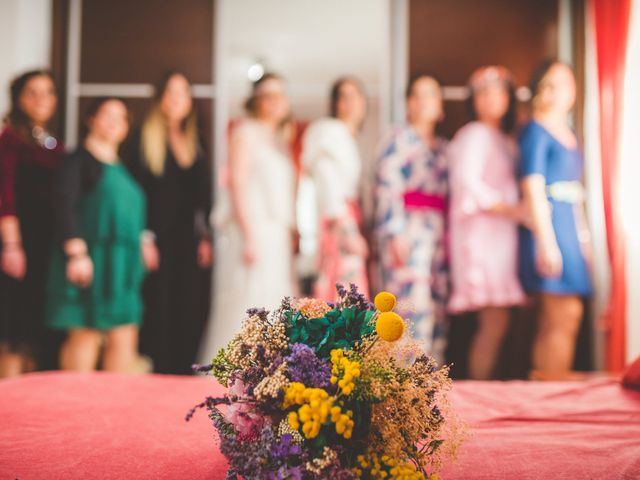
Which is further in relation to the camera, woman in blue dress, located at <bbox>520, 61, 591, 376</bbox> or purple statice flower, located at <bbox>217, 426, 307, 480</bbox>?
woman in blue dress, located at <bbox>520, 61, 591, 376</bbox>

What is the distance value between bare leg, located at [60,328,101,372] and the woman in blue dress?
1950 mm

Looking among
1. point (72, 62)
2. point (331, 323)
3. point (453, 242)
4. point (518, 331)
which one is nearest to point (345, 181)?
point (453, 242)

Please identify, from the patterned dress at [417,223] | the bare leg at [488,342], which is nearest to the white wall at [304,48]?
the patterned dress at [417,223]

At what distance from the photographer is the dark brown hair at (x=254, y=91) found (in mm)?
3109

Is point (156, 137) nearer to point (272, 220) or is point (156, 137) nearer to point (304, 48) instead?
point (272, 220)

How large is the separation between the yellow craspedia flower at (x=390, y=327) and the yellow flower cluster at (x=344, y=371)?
51 millimetres

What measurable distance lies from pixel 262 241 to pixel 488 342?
46.5 inches

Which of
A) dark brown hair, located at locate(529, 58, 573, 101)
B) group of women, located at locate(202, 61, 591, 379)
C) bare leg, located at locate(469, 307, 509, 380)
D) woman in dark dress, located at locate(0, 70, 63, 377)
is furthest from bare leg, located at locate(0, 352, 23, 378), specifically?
dark brown hair, located at locate(529, 58, 573, 101)

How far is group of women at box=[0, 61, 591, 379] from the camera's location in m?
2.75

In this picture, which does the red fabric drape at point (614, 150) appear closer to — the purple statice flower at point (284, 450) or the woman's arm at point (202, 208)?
the woman's arm at point (202, 208)

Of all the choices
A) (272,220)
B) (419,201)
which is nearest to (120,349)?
(272,220)

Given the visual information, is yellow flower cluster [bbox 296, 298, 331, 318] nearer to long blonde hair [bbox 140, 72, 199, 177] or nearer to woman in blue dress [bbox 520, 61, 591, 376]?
woman in blue dress [bbox 520, 61, 591, 376]

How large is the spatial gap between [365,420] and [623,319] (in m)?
2.28

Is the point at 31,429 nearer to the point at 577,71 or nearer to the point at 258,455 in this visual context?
the point at 258,455
